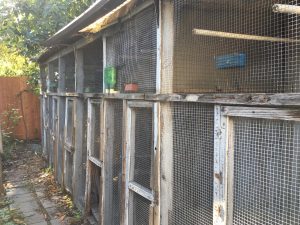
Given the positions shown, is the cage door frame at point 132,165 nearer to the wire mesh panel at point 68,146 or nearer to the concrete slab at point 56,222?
the concrete slab at point 56,222

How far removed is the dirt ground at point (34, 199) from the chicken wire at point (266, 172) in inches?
157

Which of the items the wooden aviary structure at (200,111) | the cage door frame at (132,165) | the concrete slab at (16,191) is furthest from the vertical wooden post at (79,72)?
the concrete slab at (16,191)

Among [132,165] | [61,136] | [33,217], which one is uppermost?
[132,165]

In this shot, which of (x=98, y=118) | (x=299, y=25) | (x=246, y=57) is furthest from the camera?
(x=98, y=118)

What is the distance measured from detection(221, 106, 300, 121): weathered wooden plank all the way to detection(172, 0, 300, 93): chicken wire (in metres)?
0.62

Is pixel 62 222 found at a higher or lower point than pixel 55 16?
lower

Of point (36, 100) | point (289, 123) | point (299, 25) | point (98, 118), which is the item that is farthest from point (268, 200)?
point (36, 100)

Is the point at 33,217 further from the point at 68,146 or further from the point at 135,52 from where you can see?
the point at 135,52

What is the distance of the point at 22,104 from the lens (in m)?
12.8

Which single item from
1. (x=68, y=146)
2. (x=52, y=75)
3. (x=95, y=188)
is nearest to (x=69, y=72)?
(x=68, y=146)

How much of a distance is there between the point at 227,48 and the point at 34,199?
5.89 m

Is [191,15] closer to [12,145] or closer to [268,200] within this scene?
[268,200]

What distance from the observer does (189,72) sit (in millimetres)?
2770

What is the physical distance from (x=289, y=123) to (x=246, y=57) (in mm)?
1161
